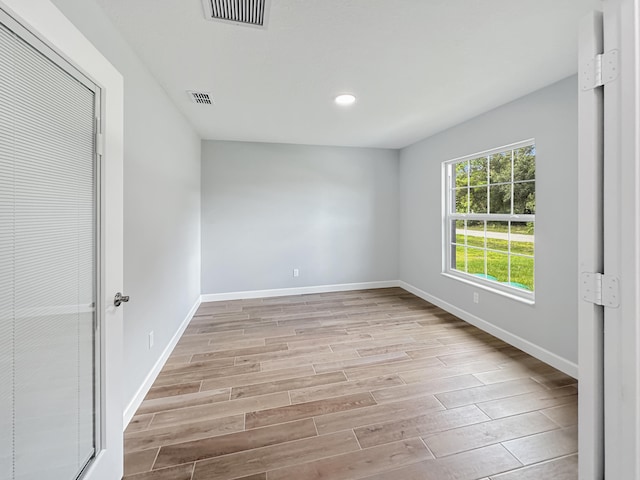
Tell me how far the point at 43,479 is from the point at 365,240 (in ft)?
14.1

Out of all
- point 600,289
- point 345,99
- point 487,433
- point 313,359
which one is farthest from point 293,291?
point 600,289

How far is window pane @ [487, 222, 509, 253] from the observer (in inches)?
114

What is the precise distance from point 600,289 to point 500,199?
2.38 meters

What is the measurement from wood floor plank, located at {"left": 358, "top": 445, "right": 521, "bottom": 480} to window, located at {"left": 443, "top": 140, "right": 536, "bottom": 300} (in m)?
1.72

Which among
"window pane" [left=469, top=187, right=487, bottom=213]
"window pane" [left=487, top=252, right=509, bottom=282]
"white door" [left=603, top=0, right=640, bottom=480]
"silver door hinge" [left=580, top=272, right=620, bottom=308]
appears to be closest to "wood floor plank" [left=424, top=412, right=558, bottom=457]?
"white door" [left=603, top=0, right=640, bottom=480]

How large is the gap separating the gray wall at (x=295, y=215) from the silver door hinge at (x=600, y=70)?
368cm

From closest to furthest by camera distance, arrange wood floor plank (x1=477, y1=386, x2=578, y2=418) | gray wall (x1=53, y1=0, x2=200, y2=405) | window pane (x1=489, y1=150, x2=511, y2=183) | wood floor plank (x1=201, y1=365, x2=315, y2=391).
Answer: gray wall (x1=53, y1=0, x2=200, y2=405)
wood floor plank (x1=477, y1=386, x2=578, y2=418)
wood floor plank (x1=201, y1=365, x2=315, y2=391)
window pane (x1=489, y1=150, x2=511, y2=183)

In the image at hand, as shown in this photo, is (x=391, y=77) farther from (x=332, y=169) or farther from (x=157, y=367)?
(x=157, y=367)

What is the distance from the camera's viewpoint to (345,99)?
262cm

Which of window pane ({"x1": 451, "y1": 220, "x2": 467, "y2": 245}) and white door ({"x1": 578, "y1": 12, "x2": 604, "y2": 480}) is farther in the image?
window pane ({"x1": 451, "y1": 220, "x2": 467, "y2": 245})

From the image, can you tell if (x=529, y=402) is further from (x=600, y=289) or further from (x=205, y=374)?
(x=205, y=374)

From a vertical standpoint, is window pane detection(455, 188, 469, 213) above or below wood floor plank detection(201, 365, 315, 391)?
above

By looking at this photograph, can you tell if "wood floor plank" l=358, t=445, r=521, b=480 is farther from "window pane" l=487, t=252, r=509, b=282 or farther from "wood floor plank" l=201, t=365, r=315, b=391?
"window pane" l=487, t=252, r=509, b=282

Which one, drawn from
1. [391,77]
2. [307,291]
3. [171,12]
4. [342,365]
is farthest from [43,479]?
[307,291]
